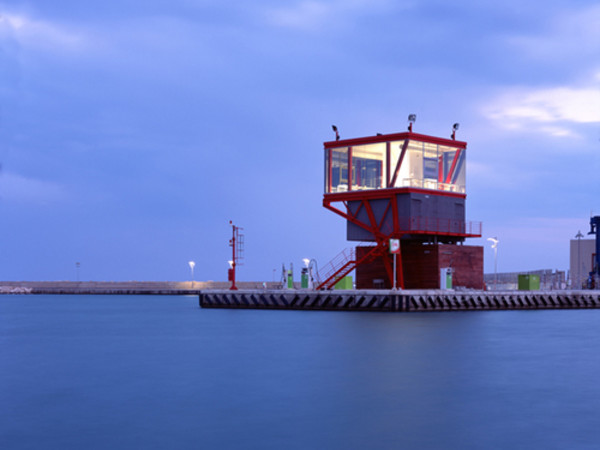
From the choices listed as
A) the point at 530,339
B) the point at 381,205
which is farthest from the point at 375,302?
the point at 530,339

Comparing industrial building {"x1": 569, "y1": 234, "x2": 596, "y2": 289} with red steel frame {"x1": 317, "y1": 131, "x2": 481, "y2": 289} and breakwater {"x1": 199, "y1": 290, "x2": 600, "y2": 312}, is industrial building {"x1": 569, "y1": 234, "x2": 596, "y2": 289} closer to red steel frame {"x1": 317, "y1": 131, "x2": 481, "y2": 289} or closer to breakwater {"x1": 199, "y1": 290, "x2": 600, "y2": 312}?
breakwater {"x1": 199, "y1": 290, "x2": 600, "y2": 312}

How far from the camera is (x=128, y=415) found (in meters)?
16.4

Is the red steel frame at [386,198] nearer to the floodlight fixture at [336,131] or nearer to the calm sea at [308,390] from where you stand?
the floodlight fixture at [336,131]

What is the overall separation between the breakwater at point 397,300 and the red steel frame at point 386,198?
2538mm

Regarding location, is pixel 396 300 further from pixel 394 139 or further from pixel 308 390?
pixel 308 390

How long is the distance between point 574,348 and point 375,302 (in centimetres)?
1610

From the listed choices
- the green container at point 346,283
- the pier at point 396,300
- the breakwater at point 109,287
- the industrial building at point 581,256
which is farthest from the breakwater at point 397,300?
→ the breakwater at point 109,287

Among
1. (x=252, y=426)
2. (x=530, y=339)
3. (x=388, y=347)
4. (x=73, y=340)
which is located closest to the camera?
(x=252, y=426)

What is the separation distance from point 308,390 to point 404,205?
28478 millimetres

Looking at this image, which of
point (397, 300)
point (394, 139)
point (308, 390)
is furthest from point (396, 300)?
point (308, 390)

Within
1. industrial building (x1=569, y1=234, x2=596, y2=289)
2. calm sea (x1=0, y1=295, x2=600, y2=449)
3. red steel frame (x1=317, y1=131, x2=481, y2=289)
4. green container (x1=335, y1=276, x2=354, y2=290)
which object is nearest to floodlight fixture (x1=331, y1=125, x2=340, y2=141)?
red steel frame (x1=317, y1=131, x2=481, y2=289)

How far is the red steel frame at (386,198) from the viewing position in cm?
4719

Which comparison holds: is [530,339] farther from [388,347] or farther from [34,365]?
[34,365]

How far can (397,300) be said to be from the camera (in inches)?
1753
